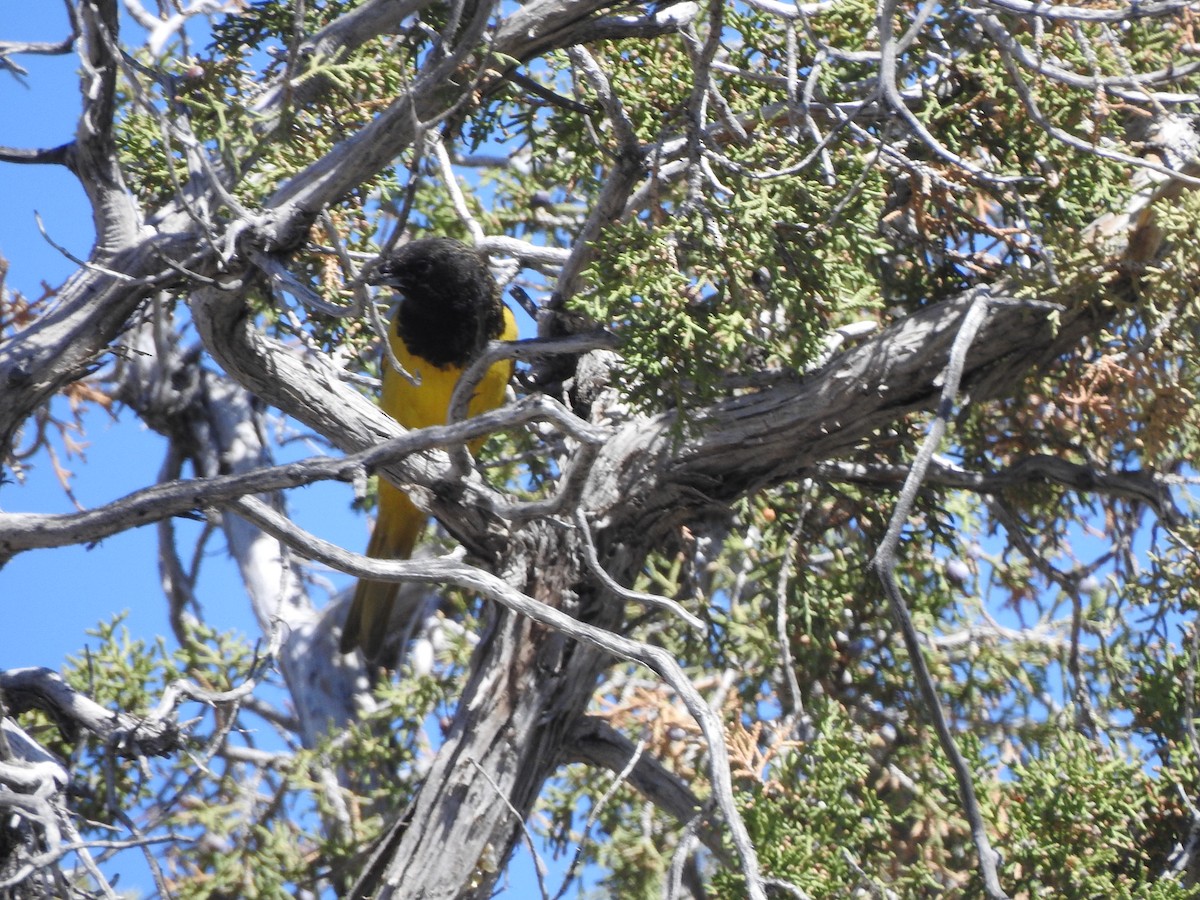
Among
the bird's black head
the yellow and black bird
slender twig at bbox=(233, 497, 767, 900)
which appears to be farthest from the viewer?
the bird's black head

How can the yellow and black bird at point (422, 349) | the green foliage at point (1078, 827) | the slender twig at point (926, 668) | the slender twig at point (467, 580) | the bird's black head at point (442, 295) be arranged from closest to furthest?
1. the slender twig at point (926, 668)
2. the slender twig at point (467, 580)
3. the green foliage at point (1078, 827)
4. the yellow and black bird at point (422, 349)
5. the bird's black head at point (442, 295)

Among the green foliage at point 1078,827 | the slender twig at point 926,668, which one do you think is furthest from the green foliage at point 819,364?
the slender twig at point 926,668

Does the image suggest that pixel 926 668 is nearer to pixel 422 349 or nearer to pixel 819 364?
pixel 819 364

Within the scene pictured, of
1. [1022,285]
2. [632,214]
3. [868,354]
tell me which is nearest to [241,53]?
[632,214]

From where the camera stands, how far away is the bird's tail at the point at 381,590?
191 inches

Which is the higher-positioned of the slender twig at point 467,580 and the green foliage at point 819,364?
the green foliage at point 819,364

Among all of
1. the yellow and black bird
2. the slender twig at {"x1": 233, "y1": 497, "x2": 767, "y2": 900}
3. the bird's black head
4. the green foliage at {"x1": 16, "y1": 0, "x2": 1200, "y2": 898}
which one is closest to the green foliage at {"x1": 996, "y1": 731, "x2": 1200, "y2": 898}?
the green foliage at {"x1": 16, "y1": 0, "x2": 1200, "y2": 898}

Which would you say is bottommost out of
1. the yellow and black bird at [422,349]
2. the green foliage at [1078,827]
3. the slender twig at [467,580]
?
the slender twig at [467,580]

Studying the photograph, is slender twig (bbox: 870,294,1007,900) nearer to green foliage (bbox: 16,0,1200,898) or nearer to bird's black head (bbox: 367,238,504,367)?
green foliage (bbox: 16,0,1200,898)

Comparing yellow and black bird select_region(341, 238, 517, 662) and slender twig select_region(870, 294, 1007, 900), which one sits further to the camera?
yellow and black bird select_region(341, 238, 517, 662)

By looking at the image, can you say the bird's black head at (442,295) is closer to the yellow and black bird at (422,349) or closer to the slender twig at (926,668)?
the yellow and black bird at (422,349)

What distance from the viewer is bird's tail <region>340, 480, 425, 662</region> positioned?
484 centimetres

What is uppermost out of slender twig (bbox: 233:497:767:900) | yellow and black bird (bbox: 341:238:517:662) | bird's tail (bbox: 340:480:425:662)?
yellow and black bird (bbox: 341:238:517:662)

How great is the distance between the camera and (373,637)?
494cm
